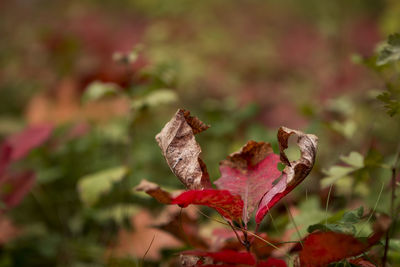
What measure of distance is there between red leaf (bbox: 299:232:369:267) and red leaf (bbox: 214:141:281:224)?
15cm

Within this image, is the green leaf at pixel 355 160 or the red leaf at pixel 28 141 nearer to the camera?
the green leaf at pixel 355 160

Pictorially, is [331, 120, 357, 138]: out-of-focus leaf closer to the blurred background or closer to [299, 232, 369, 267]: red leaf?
the blurred background

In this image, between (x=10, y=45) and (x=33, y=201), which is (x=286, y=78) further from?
(x=33, y=201)

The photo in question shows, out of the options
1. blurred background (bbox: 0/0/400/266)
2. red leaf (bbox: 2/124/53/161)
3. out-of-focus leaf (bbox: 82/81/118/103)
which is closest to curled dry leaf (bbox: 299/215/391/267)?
blurred background (bbox: 0/0/400/266)

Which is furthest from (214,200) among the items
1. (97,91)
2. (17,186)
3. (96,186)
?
(17,186)

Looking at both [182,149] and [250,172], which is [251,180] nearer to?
[250,172]

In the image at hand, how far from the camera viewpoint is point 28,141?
1.20 meters

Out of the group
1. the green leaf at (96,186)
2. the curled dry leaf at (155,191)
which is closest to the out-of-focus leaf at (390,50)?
the curled dry leaf at (155,191)

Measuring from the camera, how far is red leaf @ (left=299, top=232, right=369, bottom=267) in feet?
1.64

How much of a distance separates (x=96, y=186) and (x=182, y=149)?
470mm

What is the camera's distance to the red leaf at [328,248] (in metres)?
0.50

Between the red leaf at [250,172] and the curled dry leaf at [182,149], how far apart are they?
79 mm

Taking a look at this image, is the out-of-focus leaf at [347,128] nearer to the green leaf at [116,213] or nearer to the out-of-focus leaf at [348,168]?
the out-of-focus leaf at [348,168]

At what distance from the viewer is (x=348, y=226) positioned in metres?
0.59
